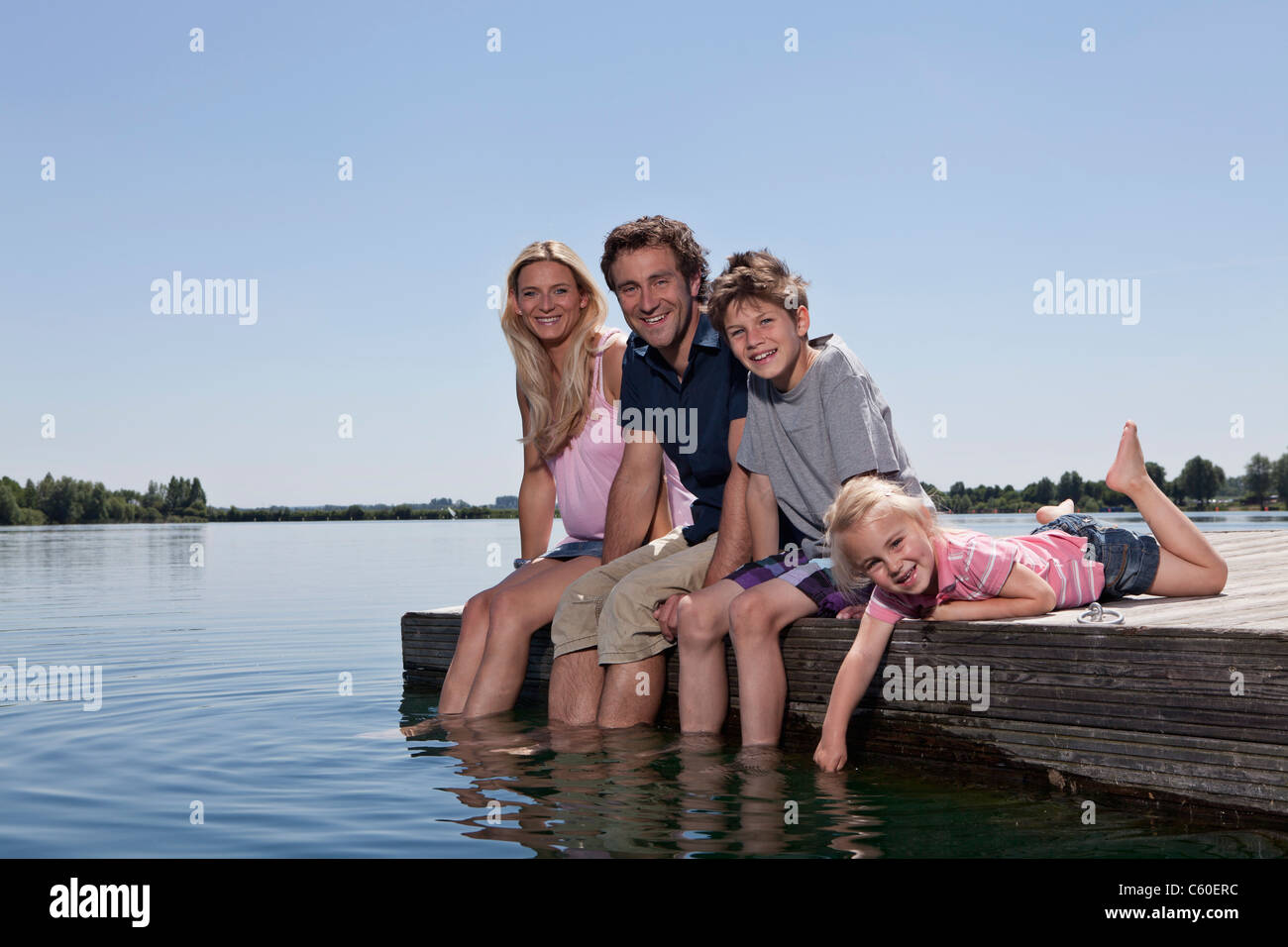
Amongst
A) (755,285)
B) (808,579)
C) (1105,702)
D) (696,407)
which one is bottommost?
(1105,702)

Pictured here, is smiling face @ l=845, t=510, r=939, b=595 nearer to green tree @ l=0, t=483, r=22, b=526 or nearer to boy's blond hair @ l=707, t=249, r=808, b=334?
boy's blond hair @ l=707, t=249, r=808, b=334

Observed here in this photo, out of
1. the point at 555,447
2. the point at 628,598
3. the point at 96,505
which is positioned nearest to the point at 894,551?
the point at 628,598

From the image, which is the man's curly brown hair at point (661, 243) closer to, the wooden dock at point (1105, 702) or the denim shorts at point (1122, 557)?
the wooden dock at point (1105, 702)

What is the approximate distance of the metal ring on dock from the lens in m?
3.38

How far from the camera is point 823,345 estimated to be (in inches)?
161

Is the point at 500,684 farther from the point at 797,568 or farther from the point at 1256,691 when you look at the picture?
the point at 1256,691

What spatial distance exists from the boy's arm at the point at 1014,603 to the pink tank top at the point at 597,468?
4.91 ft

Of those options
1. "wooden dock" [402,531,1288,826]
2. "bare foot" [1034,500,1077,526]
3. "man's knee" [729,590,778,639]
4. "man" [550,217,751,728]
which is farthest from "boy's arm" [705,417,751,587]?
"bare foot" [1034,500,1077,526]

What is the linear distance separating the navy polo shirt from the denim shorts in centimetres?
137

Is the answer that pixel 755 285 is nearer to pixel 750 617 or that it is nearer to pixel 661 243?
pixel 661 243

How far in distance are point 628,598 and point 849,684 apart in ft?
3.20

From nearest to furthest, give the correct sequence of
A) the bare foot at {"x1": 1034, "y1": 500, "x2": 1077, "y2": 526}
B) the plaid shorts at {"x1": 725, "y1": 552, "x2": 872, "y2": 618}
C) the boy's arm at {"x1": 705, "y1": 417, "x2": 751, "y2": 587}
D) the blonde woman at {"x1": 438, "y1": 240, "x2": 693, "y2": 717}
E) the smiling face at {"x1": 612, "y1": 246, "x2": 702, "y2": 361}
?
the plaid shorts at {"x1": 725, "y1": 552, "x2": 872, "y2": 618} < the boy's arm at {"x1": 705, "y1": 417, "x2": 751, "y2": 587} < the smiling face at {"x1": 612, "y1": 246, "x2": 702, "y2": 361} < the bare foot at {"x1": 1034, "y1": 500, "x2": 1077, "y2": 526} < the blonde woman at {"x1": 438, "y1": 240, "x2": 693, "y2": 717}

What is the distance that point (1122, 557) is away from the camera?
3.99 metres
